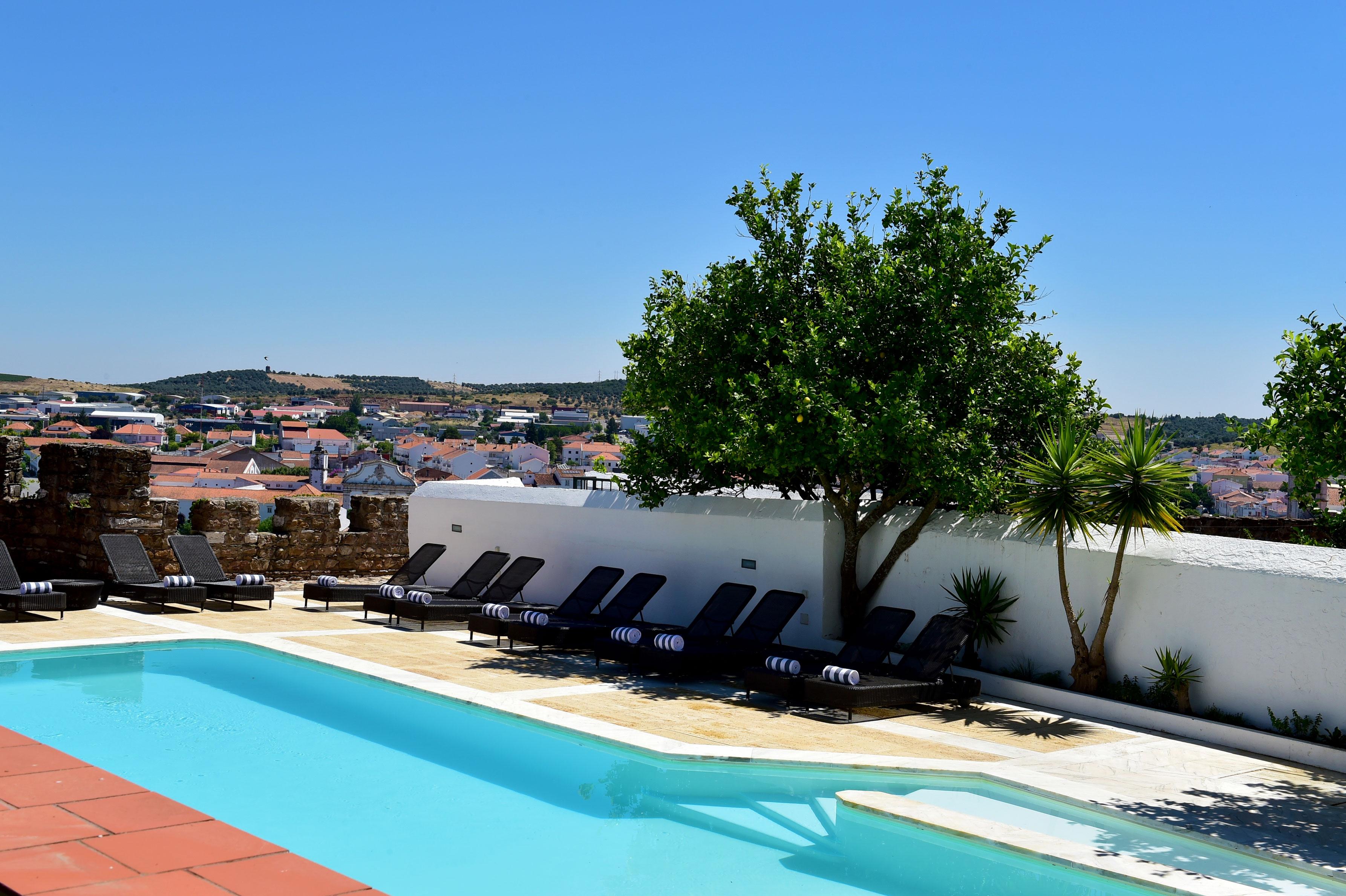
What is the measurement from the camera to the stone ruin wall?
15.8m

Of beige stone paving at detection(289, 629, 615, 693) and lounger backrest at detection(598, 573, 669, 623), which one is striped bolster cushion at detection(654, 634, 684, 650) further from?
lounger backrest at detection(598, 573, 669, 623)

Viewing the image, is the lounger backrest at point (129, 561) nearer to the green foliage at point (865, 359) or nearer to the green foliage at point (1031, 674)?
the green foliage at point (865, 359)

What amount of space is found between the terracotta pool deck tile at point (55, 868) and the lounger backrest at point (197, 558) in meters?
11.1

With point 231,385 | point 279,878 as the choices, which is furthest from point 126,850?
point 231,385

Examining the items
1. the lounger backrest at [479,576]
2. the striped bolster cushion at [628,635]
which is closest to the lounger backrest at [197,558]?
the lounger backrest at [479,576]

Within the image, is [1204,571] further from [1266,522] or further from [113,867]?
[1266,522]

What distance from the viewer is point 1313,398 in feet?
25.4

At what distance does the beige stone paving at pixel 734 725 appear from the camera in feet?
27.9

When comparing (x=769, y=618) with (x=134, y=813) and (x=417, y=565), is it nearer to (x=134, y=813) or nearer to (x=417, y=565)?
(x=417, y=565)

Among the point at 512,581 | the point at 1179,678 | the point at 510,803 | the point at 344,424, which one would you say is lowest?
the point at 510,803

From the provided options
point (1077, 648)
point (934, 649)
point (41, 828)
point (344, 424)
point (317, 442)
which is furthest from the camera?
point (344, 424)

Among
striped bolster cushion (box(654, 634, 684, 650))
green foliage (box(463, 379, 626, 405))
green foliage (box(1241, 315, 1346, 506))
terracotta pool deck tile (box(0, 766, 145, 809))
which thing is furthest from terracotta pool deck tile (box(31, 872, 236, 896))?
green foliage (box(463, 379, 626, 405))

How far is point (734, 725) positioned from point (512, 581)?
630cm

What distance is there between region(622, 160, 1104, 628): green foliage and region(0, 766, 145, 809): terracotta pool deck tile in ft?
21.8
